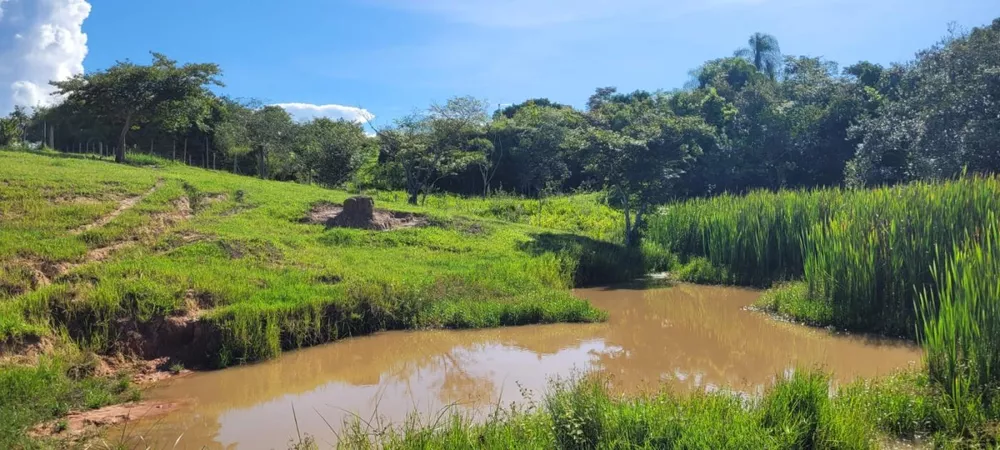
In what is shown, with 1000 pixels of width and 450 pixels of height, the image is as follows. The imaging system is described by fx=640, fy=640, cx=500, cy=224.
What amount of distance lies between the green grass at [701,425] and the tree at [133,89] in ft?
72.2

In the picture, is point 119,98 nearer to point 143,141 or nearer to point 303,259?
point 143,141

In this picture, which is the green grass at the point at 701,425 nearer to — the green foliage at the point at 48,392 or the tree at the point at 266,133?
the green foliage at the point at 48,392

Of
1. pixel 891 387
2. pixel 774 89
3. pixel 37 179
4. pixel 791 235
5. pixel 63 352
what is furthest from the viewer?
pixel 774 89

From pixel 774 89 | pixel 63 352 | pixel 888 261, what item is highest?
pixel 774 89

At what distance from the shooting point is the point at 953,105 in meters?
18.3

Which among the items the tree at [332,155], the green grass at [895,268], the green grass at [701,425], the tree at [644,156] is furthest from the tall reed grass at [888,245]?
the tree at [332,155]

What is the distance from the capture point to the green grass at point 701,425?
4.64 metres

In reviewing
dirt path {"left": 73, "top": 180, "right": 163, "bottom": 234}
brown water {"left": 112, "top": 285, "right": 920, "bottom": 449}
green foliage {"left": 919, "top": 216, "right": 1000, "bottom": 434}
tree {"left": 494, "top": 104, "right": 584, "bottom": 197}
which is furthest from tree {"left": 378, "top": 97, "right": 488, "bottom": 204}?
green foliage {"left": 919, "top": 216, "right": 1000, "bottom": 434}

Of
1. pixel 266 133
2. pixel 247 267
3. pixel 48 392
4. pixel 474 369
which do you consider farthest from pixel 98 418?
pixel 266 133

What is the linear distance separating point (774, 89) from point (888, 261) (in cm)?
2410

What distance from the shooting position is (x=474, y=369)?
860 cm

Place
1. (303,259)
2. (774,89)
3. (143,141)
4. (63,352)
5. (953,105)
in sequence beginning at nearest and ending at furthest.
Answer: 1. (63,352)
2. (303,259)
3. (953,105)
4. (774,89)
5. (143,141)

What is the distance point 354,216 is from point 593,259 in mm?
5867

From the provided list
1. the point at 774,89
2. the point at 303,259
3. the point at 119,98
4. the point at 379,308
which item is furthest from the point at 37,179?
the point at 774,89
